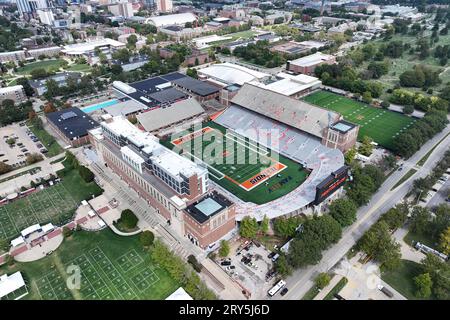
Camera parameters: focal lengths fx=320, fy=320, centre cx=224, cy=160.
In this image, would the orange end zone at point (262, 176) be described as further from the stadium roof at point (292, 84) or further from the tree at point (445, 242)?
the stadium roof at point (292, 84)

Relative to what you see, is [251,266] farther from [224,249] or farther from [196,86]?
[196,86]

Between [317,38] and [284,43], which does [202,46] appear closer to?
[284,43]

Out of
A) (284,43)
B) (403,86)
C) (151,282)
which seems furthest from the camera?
(284,43)

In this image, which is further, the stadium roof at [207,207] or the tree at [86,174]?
the tree at [86,174]

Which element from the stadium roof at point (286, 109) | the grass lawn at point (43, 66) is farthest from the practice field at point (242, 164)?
the grass lawn at point (43, 66)

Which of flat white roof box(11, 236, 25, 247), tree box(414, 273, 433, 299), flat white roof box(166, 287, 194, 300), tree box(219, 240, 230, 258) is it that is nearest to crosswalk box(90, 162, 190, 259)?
tree box(219, 240, 230, 258)
